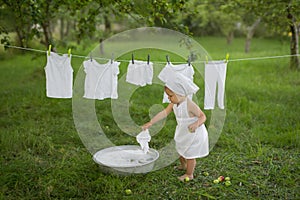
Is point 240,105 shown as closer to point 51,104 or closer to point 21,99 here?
point 51,104

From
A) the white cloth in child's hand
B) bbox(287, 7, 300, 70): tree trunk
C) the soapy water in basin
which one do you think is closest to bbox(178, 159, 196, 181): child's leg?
the soapy water in basin

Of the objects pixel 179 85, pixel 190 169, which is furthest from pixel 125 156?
pixel 179 85

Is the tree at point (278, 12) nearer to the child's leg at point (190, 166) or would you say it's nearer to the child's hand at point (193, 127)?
the child's hand at point (193, 127)

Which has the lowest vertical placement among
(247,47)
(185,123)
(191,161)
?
(191,161)

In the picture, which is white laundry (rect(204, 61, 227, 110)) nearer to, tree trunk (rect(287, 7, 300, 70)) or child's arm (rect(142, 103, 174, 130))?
child's arm (rect(142, 103, 174, 130))

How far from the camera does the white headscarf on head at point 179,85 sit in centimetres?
318

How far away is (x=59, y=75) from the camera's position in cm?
362

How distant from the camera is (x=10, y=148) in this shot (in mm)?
4168

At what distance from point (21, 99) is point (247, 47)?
8735mm

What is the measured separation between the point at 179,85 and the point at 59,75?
4.12ft

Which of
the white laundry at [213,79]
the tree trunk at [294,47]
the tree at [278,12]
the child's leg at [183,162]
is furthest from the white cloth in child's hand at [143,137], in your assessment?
the tree trunk at [294,47]

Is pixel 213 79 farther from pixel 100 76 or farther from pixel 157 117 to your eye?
pixel 100 76

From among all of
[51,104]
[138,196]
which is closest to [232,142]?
[138,196]

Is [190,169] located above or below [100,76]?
A: below
